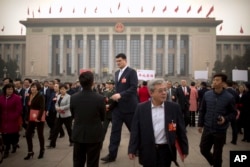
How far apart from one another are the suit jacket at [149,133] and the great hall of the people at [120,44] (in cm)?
5493

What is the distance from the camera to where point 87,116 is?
4.23 metres

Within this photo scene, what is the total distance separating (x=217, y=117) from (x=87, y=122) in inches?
84.4

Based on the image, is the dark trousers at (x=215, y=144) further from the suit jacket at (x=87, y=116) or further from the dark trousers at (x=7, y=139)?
the dark trousers at (x=7, y=139)

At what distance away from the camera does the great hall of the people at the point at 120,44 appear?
58.5 metres

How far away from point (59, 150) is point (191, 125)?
7.00 meters

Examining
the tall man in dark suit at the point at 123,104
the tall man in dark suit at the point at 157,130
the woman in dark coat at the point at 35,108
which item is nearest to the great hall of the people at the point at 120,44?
the woman in dark coat at the point at 35,108

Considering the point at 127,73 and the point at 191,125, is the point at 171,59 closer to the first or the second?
the point at 191,125

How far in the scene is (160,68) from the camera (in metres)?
62.7

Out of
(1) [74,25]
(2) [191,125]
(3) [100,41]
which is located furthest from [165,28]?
(2) [191,125]

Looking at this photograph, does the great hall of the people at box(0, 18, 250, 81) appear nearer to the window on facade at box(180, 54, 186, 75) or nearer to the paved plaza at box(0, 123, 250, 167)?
the window on facade at box(180, 54, 186, 75)

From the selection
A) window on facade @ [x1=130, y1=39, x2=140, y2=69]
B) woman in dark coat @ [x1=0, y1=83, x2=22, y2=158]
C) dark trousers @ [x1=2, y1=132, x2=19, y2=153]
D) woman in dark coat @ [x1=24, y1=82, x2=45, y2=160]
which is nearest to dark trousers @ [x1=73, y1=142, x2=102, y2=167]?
woman in dark coat @ [x1=24, y1=82, x2=45, y2=160]

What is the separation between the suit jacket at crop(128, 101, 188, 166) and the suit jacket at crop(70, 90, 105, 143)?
75cm

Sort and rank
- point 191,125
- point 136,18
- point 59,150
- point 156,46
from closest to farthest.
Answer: point 59,150 < point 191,125 < point 136,18 < point 156,46

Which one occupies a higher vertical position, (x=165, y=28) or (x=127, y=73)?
(x=165, y=28)
